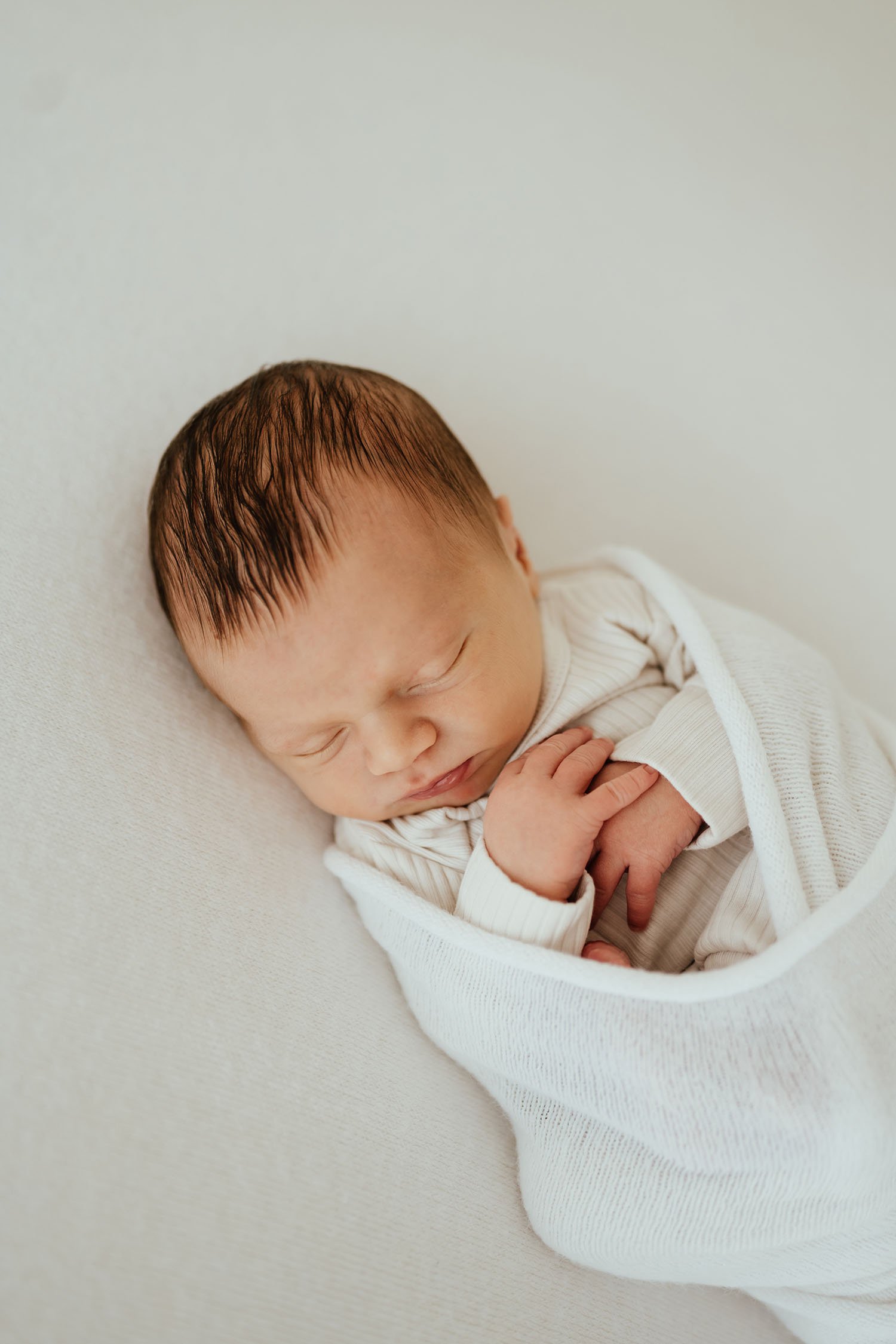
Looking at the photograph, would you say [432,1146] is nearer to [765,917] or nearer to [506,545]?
[765,917]

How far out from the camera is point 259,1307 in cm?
84

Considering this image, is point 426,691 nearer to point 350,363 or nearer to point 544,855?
point 544,855

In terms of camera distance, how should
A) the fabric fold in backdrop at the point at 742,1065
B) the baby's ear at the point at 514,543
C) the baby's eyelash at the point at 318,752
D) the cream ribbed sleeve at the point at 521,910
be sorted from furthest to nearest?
the baby's ear at the point at 514,543
the baby's eyelash at the point at 318,752
the cream ribbed sleeve at the point at 521,910
the fabric fold in backdrop at the point at 742,1065

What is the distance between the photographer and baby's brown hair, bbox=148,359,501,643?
1026 millimetres

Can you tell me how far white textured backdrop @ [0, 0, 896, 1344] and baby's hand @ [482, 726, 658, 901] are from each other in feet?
0.88

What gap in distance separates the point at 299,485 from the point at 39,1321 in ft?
2.76

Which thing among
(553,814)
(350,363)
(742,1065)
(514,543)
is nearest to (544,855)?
(553,814)

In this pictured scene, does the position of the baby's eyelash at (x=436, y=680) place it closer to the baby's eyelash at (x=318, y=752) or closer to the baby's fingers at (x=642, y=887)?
the baby's eyelash at (x=318, y=752)

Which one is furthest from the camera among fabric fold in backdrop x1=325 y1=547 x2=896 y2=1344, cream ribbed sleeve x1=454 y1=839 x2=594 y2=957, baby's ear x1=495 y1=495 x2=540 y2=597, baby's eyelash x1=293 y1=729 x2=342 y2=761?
baby's ear x1=495 y1=495 x2=540 y2=597

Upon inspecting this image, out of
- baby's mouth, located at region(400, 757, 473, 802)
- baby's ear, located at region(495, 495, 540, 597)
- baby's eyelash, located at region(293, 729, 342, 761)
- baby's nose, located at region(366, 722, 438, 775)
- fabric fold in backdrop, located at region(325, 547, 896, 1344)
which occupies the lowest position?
fabric fold in backdrop, located at region(325, 547, 896, 1344)

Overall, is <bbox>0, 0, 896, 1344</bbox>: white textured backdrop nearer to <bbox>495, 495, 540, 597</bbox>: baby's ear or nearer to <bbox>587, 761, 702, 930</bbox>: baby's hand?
<bbox>495, 495, 540, 597</bbox>: baby's ear

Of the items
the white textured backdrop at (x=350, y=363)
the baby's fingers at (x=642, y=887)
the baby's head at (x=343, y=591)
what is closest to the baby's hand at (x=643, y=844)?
the baby's fingers at (x=642, y=887)

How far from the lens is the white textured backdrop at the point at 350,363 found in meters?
0.89

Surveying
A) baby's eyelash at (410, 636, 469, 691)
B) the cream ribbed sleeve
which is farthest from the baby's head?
the cream ribbed sleeve
